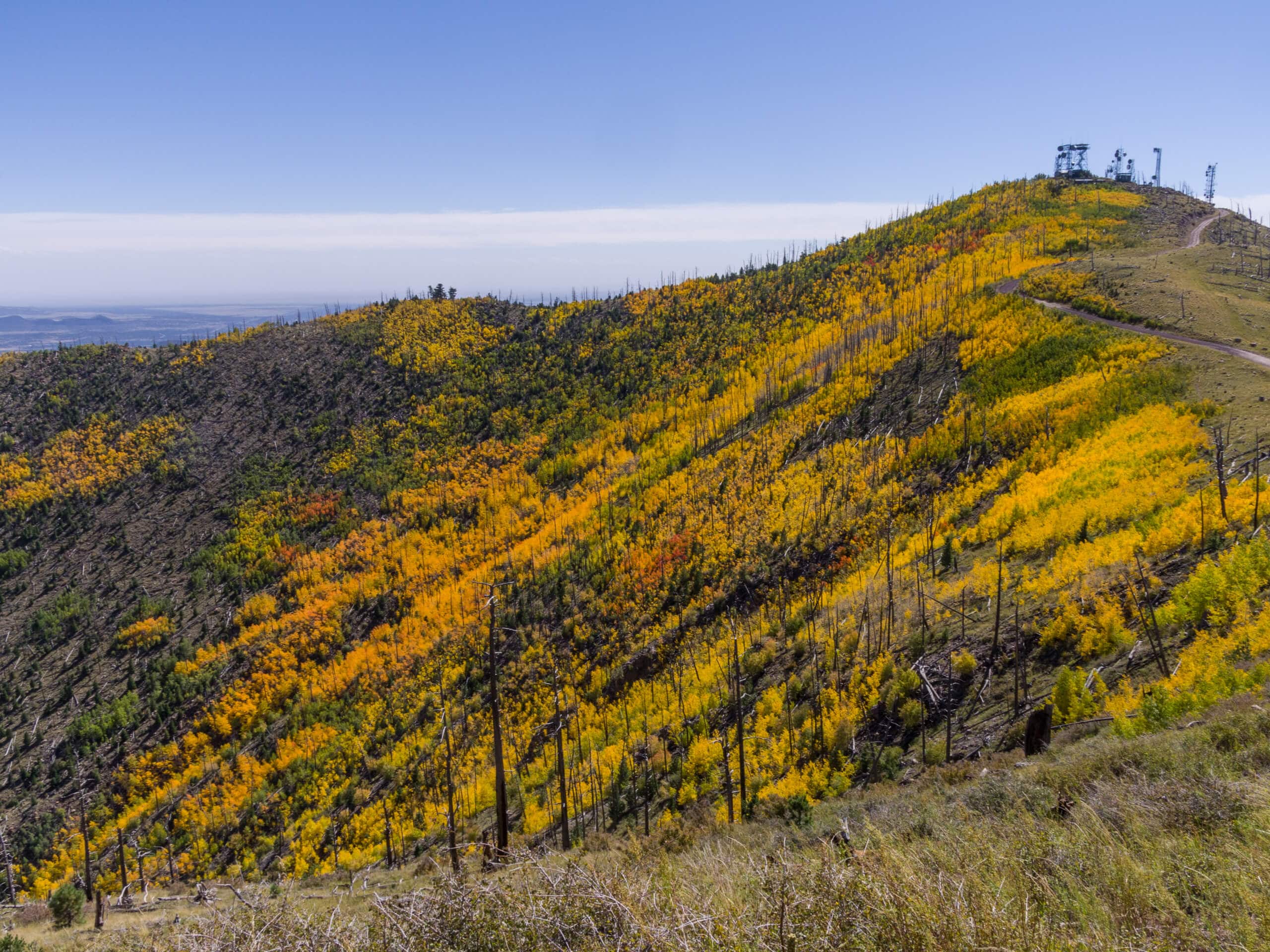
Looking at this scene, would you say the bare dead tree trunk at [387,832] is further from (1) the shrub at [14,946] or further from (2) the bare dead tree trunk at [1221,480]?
(2) the bare dead tree trunk at [1221,480]

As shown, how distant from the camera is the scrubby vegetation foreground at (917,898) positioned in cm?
566

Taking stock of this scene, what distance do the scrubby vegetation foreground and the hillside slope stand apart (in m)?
7.95

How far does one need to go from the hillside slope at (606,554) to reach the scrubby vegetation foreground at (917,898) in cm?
795

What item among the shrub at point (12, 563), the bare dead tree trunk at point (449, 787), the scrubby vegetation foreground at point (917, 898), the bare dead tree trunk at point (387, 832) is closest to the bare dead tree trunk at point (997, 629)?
the scrubby vegetation foreground at point (917, 898)

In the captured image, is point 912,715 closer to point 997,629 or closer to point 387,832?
point 997,629

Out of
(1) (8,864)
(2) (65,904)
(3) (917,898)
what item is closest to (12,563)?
(1) (8,864)

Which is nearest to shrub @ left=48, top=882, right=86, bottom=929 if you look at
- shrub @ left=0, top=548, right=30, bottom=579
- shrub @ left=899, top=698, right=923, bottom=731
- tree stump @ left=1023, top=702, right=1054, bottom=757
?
shrub @ left=899, top=698, right=923, bottom=731

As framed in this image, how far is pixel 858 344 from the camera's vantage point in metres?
76.2

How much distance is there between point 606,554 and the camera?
61062 mm

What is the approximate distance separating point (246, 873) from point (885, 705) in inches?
1786

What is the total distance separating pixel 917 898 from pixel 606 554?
2195 inches

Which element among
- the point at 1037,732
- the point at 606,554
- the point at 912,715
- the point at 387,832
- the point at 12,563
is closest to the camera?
the point at 1037,732

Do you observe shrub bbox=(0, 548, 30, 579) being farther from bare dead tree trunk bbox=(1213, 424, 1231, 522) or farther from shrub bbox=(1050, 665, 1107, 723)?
bare dead tree trunk bbox=(1213, 424, 1231, 522)

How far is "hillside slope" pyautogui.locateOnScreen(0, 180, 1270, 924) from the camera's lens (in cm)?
2464
